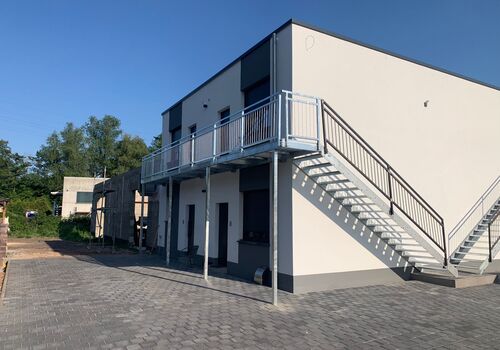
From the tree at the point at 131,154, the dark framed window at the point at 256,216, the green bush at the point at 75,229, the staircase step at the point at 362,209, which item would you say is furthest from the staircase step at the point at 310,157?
the tree at the point at 131,154

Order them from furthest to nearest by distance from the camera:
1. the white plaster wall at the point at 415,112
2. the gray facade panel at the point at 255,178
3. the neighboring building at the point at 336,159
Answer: the gray facade panel at the point at 255,178 < the white plaster wall at the point at 415,112 < the neighboring building at the point at 336,159

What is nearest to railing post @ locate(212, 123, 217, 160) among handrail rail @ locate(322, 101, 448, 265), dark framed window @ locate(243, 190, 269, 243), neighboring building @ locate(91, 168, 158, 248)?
dark framed window @ locate(243, 190, 269, 243)

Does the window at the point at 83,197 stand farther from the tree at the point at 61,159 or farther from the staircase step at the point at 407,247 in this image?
the staircase step at the point at 407,247

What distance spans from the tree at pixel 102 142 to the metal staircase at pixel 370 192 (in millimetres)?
58772

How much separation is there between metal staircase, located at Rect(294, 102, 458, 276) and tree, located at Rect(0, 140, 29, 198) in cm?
5482

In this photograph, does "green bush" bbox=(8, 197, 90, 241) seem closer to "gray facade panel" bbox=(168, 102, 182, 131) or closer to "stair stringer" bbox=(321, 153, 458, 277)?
"gray facade panel" bbox=(168, 102, 182, 131)

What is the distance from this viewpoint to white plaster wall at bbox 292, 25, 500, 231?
10.4 m

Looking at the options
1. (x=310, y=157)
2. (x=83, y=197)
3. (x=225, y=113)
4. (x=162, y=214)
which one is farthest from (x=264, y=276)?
(x=83, y=197)

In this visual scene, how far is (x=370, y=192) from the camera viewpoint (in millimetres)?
9180

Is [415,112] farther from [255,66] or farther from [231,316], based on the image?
[231,316]

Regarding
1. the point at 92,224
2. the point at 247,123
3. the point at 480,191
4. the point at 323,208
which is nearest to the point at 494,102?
the point at 480,191

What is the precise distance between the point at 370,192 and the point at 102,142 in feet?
209

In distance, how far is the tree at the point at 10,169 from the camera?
54.2 m

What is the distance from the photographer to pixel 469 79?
13.8 meters
